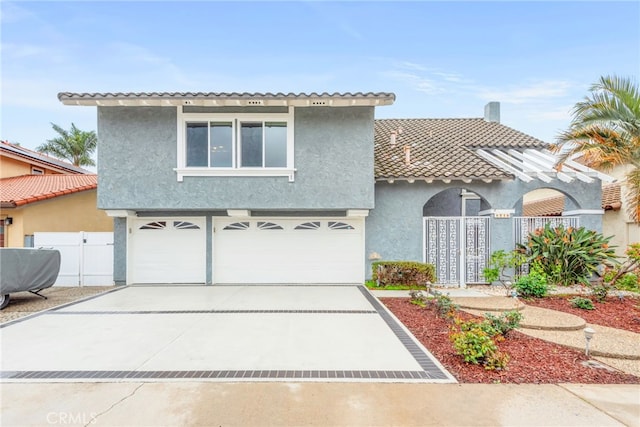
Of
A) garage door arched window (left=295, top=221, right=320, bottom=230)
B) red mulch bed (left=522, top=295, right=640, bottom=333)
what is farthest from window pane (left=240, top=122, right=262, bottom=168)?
red mulch bed (left=522, top=295, right=640, bottom=333)

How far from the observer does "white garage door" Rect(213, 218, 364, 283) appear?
12367 millimetres

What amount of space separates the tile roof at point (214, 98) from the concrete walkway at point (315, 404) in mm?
8331

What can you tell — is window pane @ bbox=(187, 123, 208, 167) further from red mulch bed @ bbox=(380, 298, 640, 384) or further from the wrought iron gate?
red mulch bed @ bbox=(380, 298, 640, 384)

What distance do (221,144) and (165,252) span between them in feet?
14.7

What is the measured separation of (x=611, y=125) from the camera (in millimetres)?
9180

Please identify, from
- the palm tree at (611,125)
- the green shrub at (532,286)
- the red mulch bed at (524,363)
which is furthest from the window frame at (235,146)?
the palm tree at (611,125)

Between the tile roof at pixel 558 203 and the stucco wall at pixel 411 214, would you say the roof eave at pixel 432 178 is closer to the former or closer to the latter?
the stucco wall at pixel 411 214

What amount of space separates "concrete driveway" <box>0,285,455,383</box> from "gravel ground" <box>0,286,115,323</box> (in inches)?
30.1

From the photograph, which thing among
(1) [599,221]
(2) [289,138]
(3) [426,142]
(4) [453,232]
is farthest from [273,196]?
(1) [599,221]

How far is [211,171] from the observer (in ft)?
36.6

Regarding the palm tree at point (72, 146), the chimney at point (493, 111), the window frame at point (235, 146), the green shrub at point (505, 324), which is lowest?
the green shrub at point (505, 324)

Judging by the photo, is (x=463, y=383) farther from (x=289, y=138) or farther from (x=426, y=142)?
(x=426, y=142)

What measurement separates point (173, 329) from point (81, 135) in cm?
3364

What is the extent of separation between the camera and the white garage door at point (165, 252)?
1233 cm
